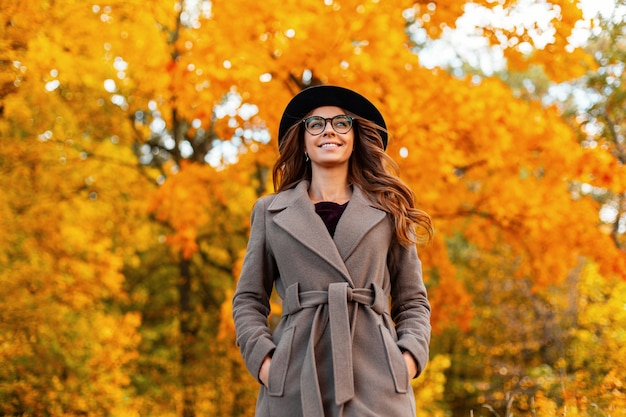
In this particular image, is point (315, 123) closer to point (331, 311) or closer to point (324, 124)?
point (324, 124)

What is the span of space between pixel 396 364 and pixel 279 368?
1.19ft

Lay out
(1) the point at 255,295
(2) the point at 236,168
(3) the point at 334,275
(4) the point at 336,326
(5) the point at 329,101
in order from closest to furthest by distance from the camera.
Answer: (4) the point at 336,326
(3) the point at 334,275
(1) the point at 255,295
(5) the point at 329,101
(2) the point at 236,168

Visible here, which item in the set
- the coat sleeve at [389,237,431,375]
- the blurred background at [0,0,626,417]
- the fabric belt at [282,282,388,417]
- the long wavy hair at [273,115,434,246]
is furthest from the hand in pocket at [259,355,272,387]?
the blurred background at [0,0,626,417]

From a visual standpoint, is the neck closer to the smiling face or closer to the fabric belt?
the smiling face

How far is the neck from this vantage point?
8.63 ft

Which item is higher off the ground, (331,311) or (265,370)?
(331,311)

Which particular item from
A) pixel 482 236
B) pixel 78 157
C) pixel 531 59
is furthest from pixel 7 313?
pixel 531 59

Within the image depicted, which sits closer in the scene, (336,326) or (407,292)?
(336,326)

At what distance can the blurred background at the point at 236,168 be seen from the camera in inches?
245

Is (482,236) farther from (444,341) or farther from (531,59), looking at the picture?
(444,341)

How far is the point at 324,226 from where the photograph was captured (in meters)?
2.46

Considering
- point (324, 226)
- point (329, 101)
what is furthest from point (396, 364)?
point (329, 101)

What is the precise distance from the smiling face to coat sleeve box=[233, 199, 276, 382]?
0.84ft

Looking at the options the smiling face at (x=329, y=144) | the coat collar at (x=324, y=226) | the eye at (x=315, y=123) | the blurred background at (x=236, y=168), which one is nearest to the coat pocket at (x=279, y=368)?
the coat collar at (x=324, y=226)
